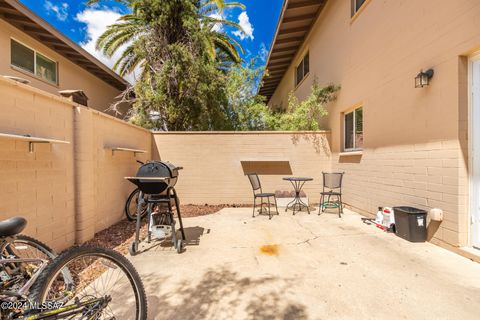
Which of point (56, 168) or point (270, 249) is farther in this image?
point (270, 249)

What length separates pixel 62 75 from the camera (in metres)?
8.11

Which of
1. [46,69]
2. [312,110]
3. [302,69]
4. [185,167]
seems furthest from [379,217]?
[46,69]

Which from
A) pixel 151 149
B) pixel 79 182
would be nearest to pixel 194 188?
pixel 151 149

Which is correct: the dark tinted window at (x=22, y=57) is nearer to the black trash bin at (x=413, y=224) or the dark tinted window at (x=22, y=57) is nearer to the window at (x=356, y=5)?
the window at (x=356, y=5)

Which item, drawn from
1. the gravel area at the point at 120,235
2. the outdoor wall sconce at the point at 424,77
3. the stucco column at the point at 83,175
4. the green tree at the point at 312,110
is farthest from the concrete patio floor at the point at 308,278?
the green tree at the point at 312,110

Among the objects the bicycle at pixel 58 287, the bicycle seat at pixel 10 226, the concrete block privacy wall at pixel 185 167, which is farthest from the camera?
the concrete block privacy wall at pixel 185 167

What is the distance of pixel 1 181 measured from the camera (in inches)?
99.0

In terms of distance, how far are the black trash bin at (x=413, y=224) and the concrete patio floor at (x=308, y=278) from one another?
0.13 meters

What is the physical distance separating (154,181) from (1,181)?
1.58 meters

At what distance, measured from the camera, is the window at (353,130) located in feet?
19.6

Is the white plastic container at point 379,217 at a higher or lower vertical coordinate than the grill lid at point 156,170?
lower

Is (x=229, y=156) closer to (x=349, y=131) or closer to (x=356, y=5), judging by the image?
(x=349, y=131)

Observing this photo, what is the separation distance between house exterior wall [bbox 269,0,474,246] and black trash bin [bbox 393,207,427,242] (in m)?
0.12

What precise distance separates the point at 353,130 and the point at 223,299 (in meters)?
5.42
